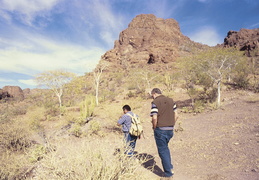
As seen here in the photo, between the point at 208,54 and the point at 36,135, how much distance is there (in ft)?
37.9

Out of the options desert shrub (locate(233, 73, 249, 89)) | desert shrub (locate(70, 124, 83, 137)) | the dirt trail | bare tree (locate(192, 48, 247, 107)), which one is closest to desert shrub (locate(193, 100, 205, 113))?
bare tree (locate(192, 48, 247, 107))

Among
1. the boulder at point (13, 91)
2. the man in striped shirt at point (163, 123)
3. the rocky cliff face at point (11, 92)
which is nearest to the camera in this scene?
the man in striped shirt at point (163, 123)

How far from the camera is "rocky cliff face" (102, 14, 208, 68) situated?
5272 centimetres

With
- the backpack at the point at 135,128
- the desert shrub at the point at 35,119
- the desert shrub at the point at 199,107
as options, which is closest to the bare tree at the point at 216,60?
the desert shrub at the point at 199,107

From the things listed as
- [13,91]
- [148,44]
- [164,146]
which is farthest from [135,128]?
[148,44]

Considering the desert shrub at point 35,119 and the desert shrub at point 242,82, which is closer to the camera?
the desert shrub at point 35,119

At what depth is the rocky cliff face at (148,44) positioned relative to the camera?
173ft

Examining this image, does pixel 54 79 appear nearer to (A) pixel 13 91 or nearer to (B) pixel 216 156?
(B) pixel 216 156

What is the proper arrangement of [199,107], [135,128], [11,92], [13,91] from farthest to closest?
1. [13,91]
2. [11,92]
3. [199,107]
4. [135,128]

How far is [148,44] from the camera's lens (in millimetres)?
67438

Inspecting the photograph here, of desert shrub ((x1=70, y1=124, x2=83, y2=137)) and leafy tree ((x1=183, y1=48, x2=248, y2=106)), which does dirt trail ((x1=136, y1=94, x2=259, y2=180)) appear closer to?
desert shrub ((x1=70, y1=124, x2=83, y2=137))

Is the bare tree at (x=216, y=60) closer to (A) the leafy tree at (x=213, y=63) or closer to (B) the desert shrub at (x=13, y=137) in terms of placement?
(A) the leafy tree at (x=213, y=63)

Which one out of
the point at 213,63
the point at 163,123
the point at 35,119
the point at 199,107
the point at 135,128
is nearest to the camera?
the point at 163,123

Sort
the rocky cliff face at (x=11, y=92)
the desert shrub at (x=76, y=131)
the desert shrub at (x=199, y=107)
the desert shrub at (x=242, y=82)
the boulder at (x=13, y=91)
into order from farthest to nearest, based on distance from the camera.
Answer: the boulder at (x=13, y=91) → the rocky cliff face at (x=11, y=92) → the desert shrub at (x=242, y=82) → the desert shrub at (x=199, y=107) → the desert shrub at (x=76, y=131)
